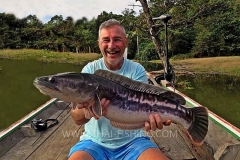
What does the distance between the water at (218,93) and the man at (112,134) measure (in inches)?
276

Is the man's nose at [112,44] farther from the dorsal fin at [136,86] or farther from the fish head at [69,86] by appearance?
the fish head at [69,86]

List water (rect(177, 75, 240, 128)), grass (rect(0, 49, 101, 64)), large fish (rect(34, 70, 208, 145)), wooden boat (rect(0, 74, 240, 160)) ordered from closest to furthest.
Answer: large fish (rect(34, 70, 208, 145)) → wooden boat (rect(0, 74, 240, 160)) → water (rect(177, 75, 240, 128)) → grass (rect(0, 49, 101, 64))

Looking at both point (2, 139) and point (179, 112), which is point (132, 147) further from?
point (2, 139)

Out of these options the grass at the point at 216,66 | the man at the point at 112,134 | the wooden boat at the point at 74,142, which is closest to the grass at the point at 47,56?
the grass at the point at 216,66

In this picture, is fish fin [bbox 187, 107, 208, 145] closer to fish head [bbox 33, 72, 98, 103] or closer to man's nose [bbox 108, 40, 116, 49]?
fish head [bbox 33, 72, 98, 103]

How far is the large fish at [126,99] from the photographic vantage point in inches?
95.6

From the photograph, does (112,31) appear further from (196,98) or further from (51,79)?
(196,98)

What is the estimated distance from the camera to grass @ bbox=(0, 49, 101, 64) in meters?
31.3

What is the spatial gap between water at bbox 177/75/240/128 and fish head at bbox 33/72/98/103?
7.92 m

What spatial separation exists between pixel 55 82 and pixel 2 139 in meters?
2.51

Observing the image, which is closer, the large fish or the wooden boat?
the large fish

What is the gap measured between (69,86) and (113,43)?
995 millimetres

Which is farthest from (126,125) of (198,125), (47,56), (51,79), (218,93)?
(47,56)

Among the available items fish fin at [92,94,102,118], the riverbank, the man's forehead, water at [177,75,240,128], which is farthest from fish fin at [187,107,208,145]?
the riverbank
